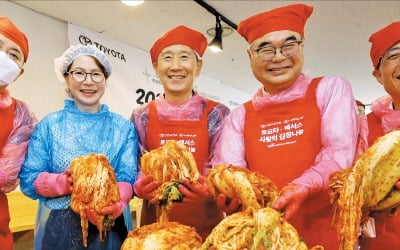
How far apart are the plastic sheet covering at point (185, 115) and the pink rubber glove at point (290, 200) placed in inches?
39.8

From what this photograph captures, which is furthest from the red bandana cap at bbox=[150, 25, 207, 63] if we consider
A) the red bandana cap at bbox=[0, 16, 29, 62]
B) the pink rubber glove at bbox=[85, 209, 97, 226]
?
the pink rubber glove at bbox=[85, 209, 97, 226]

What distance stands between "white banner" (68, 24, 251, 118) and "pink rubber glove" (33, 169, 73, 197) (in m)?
3.25

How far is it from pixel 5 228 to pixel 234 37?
430 centimetres

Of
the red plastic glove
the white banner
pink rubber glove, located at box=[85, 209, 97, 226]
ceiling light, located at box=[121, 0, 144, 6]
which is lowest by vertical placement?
pink rubber glove, located at box=[85, 209, 97, 226]

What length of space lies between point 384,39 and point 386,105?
351 millimetres

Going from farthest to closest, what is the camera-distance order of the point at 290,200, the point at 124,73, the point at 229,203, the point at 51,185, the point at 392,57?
the point at 124,73, the point at 392,57, the point at 51,185, the point at 229,203, the point at 290,200

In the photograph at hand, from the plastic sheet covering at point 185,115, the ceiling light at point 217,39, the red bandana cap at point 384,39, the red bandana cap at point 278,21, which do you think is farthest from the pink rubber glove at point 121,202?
the ceiling light at point 217,39

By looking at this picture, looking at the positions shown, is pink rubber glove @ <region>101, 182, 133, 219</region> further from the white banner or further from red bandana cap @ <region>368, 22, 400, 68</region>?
the white banner

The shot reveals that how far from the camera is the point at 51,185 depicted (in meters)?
1.81

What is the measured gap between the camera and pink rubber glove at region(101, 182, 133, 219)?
155cm

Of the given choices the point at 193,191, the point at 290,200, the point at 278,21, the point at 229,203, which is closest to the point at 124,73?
the point at 278,21

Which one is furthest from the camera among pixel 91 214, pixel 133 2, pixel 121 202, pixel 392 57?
pixel 133 2

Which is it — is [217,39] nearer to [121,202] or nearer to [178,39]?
[178,39]

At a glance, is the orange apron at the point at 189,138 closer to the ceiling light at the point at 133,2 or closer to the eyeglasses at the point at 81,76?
the eyeglasses at the point at 81,76
